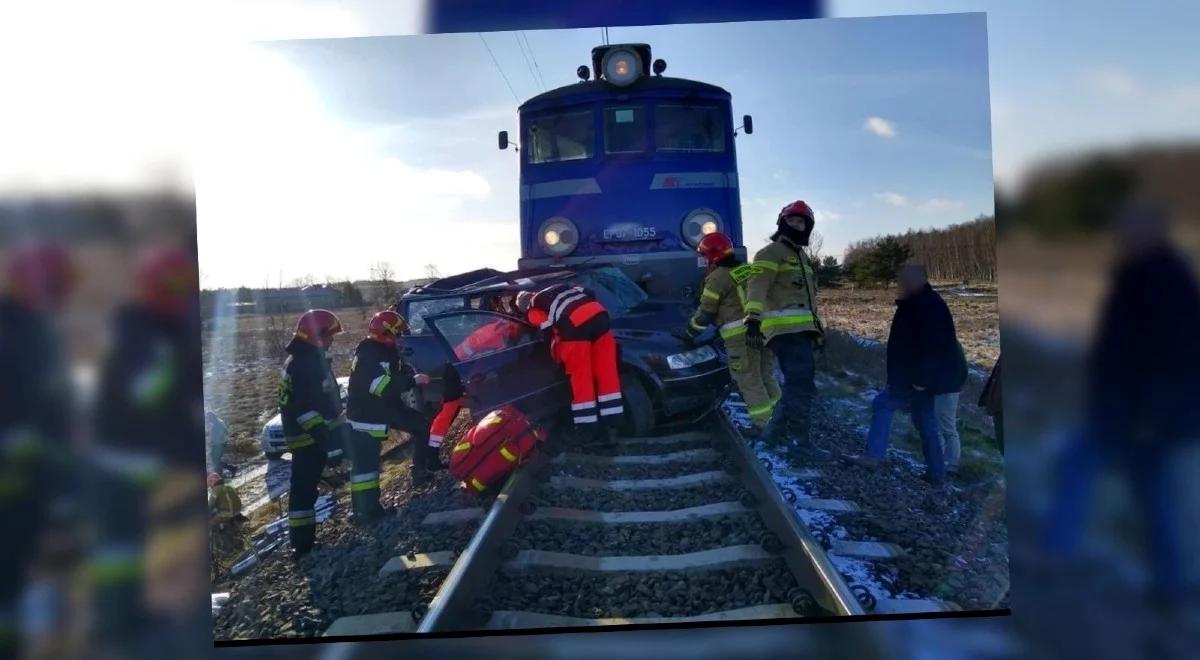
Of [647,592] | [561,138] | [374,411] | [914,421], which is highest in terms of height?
[561,138]

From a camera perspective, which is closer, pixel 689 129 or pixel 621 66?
pixel 621 66

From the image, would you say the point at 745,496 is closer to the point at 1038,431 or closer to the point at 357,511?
the point at 1038,431

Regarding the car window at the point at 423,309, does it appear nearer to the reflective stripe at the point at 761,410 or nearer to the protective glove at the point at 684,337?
the protective glove at the point at 684,337

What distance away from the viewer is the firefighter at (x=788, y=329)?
95.4 inches

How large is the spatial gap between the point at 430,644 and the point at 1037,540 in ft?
Answer: 6.53

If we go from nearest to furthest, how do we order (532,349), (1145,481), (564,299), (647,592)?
1. (1145,481)
2. (647,592)
3. (564,299)
4. (532,349)

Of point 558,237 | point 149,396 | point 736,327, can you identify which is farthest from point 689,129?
point 149,396

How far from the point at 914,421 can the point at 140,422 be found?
2611 mm

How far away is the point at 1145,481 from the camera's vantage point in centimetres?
210

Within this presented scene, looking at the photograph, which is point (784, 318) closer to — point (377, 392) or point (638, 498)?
point (638, 498)

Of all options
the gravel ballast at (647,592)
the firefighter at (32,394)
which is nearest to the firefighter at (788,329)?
the gravel ballast at (647,592)

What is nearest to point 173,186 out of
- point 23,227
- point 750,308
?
point 23,227

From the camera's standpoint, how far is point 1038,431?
2.12 m

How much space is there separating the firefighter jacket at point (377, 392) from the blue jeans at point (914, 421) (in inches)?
68.0
